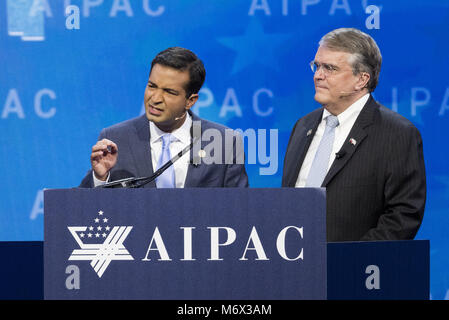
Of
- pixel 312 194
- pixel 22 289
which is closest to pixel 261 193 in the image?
pixel 312 194

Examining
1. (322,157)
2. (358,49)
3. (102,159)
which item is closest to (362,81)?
(358,49)

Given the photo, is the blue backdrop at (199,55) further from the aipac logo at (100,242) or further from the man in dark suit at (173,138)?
the aipac logo at (100,242)

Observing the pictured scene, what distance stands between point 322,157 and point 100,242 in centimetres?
122

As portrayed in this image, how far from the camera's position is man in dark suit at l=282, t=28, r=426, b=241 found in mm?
2699

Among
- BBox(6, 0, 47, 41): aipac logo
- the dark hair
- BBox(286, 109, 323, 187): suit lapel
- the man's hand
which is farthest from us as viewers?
BBox(6, 0, 47, 41): aipac logo

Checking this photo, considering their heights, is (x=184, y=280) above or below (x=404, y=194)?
below

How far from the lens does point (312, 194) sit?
77.3 inches

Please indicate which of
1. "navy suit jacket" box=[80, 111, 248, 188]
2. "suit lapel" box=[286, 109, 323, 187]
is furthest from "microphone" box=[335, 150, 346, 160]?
"navy suit jacket" box=[80, 111, 248, 188]

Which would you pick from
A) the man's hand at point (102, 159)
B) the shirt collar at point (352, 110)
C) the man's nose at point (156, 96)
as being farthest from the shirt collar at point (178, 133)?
the shirt collar at point (352, 110)

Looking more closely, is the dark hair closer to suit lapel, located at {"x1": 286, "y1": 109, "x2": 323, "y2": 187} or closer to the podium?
suit lapel, located at {"x1": 286, "y1": 109, "x2": 323, "y2": 187}

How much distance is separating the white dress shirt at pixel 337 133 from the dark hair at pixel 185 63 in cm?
68

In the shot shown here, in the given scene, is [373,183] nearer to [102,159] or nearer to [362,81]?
[362,81]
